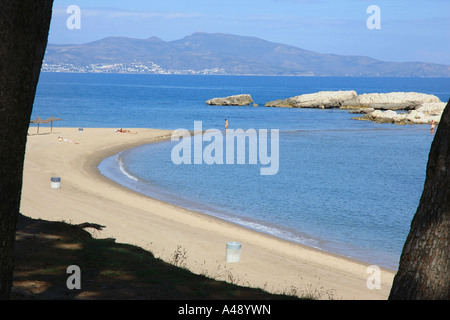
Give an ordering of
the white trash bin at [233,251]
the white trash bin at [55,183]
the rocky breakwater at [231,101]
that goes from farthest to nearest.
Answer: the rocky breakwater at [231,101]
the white trash bin at [55,183]
the white trash bin at [233,251]

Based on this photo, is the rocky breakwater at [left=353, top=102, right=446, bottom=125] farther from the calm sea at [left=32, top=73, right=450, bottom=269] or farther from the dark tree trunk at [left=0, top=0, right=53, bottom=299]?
the dark tree trunk at [left=0, top=0, right=53, bottom=299]

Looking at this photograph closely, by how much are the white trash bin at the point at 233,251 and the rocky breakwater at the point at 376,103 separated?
6663 cm

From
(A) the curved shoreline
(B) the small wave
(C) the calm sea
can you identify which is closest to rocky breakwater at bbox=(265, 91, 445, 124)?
(C) the calm sea

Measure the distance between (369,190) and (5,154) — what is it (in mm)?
27959

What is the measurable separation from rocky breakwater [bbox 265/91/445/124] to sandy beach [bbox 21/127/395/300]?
60.4m

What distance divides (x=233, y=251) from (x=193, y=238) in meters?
3.12

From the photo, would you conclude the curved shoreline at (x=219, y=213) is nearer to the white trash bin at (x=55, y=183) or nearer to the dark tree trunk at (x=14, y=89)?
the white trash bin at (x=55, y=183)

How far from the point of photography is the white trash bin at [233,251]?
47.3 feet

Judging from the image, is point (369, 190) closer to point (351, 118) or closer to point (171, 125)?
point (171, 125)

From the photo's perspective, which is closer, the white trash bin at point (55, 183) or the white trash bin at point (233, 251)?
the white trash bin at point (233, 251)

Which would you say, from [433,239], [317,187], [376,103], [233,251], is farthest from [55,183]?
[376,103]

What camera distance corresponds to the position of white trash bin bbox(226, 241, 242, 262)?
1443 centimetres

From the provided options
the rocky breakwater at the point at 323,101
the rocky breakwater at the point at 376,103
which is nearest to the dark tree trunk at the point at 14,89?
the rocky breakwater at the point at 376,103
